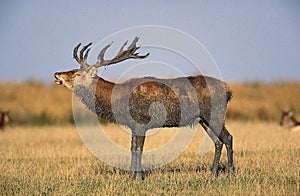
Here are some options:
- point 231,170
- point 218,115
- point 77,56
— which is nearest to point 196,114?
point 218,115

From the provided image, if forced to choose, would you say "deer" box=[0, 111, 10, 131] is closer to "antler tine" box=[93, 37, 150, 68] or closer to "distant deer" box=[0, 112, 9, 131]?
"distant deer" box=[0, 112, 9, 131]

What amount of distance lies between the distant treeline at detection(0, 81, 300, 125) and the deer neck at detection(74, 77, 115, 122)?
15.1 meters

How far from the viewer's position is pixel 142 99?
11.1 metres

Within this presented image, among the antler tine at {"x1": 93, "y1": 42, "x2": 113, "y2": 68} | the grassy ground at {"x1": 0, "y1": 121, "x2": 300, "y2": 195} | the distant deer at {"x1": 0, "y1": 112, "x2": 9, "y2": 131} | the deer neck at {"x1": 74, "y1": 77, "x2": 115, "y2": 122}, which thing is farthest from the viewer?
the distant deer at {"x1": 0, "y1": 112, "x2": 9, "y2": 131}

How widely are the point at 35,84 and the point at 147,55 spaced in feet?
75.0

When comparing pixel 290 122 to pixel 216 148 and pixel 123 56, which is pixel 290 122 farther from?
pixel 123 56

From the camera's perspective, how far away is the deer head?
11.1 m

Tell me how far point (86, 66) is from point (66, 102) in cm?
1731

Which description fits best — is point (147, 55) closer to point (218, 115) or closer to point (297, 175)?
point (218, 115)

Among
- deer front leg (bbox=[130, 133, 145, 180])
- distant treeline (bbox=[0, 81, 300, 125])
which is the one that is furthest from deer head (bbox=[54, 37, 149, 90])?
distant treeline (bbox=[0, 81, 300, 125])

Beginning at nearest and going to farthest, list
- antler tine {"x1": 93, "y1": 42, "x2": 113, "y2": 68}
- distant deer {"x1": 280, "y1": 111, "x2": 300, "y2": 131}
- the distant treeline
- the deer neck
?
1. antler tine {"x1": 93, "y1": 42, "x2": 113, "y2": 68}
2. the deer neck
3. distant deer {"x1": 280, "y1": 111, "x2": 300, "y2": 131}
4. the distant treeline

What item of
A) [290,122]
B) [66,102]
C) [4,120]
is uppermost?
[290,122]

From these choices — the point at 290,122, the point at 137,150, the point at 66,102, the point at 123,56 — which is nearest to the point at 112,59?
the point at 123,56

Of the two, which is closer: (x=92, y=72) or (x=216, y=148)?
(x=92, y=72)
